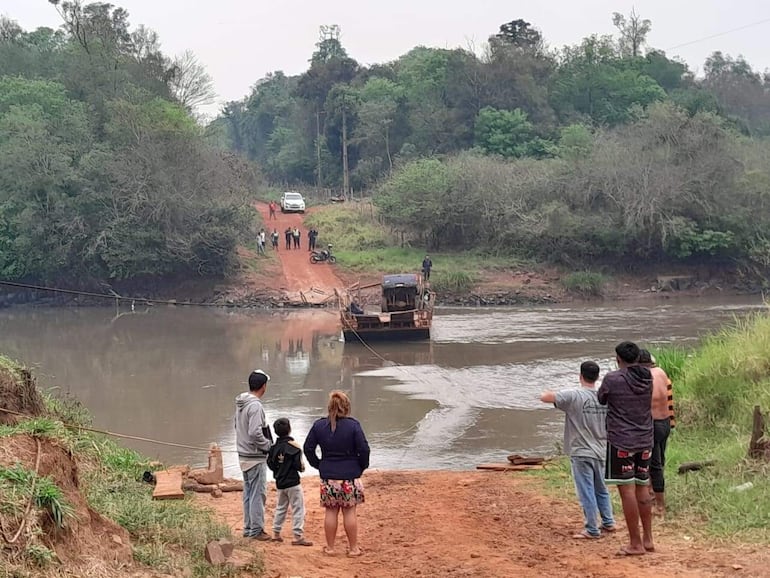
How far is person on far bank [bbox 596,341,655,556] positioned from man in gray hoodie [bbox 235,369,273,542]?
10.0 ft

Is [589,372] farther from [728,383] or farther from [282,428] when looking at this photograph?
[728,383]

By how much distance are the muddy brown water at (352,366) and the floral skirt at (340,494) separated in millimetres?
7006

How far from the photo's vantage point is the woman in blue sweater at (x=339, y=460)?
7352 mm

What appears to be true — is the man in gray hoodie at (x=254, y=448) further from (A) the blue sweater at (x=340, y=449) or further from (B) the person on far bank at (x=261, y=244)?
(B) the person on far bank at (x=261, y=244)

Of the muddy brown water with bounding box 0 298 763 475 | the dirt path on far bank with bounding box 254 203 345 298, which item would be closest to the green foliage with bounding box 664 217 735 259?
the muddy brown water with bounding box 0 298 763 475

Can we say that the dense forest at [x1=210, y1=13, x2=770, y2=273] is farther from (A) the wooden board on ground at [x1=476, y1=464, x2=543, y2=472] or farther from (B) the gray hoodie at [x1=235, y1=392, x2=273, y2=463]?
(B) the gray hoodie at [x1=235, y1=392, x2=273, y2=463]

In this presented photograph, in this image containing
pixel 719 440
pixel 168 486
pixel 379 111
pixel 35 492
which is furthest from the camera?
pixel 379 111

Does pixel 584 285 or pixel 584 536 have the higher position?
pixel 584 285

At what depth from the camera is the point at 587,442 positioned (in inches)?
306

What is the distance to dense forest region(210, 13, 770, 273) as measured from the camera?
154ft

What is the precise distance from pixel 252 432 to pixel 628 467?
3.31 meters

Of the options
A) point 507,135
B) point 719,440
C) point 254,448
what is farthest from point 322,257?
point 254,448

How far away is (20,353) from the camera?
2952 cm

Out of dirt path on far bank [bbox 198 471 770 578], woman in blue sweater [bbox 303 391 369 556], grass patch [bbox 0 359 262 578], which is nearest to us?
grass patch [bbox 0 359 262 578]
